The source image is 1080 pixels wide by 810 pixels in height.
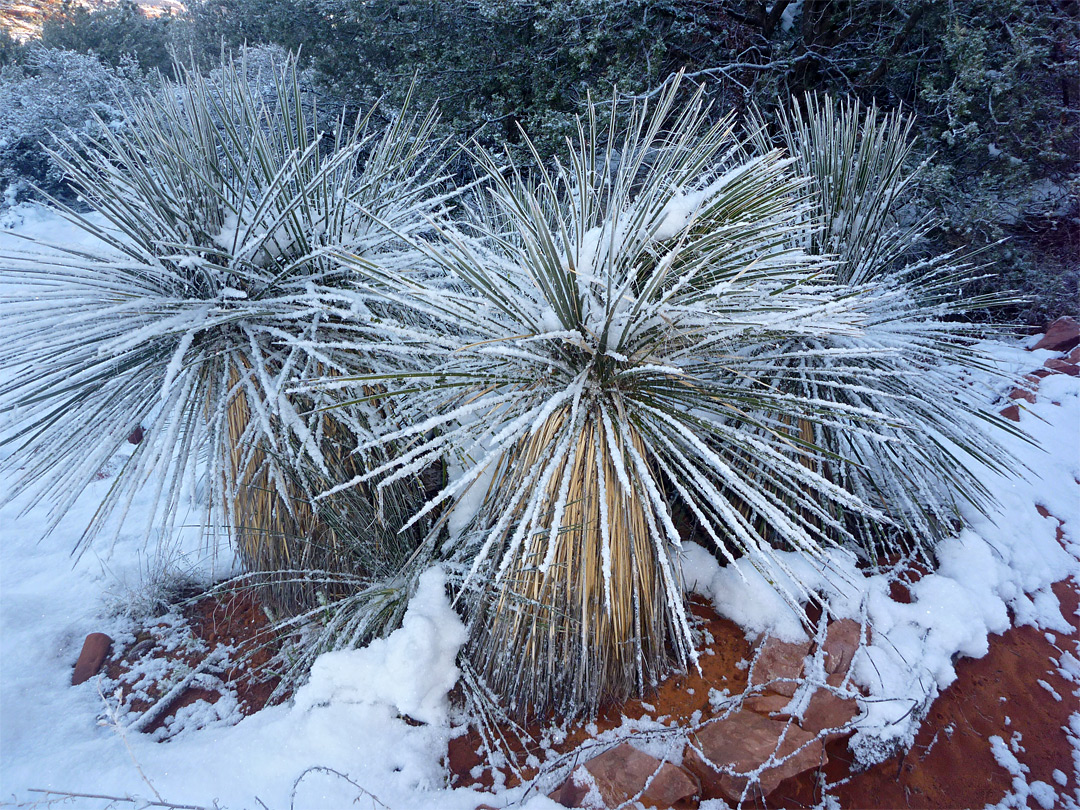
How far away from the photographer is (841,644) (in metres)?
1.60

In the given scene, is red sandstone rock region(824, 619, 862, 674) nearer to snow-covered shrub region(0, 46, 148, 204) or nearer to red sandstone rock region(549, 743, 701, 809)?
red sandstone rock region(549, 743, 701, 809)

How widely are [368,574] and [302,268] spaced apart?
1.09m

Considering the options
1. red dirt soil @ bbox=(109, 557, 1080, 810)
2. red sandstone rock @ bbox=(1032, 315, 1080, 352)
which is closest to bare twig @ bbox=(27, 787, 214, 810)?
red dirt soil @ bbox=(109, 557, 1080, 810)

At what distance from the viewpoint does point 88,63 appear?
5902mm

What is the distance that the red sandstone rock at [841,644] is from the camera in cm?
157

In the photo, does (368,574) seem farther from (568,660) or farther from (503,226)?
(503,226)

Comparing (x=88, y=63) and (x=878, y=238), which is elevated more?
(x=88, y=63)

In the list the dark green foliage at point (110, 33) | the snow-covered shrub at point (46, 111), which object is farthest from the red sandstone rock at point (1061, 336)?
the dark green foliage at point (110, 33)

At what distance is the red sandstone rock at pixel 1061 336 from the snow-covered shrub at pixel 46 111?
25.6 feet

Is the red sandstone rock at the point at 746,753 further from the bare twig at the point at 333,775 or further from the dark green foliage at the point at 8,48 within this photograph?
the dark green foliage at the point at 8,48

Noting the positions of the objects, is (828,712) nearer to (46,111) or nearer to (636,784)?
(636,784)

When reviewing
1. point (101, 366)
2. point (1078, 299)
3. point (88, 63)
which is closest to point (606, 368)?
point (101, 366)

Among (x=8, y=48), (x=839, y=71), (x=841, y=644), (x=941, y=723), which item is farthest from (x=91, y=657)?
(x=8, y=48)

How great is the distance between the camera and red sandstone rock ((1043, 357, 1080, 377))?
329 cm
